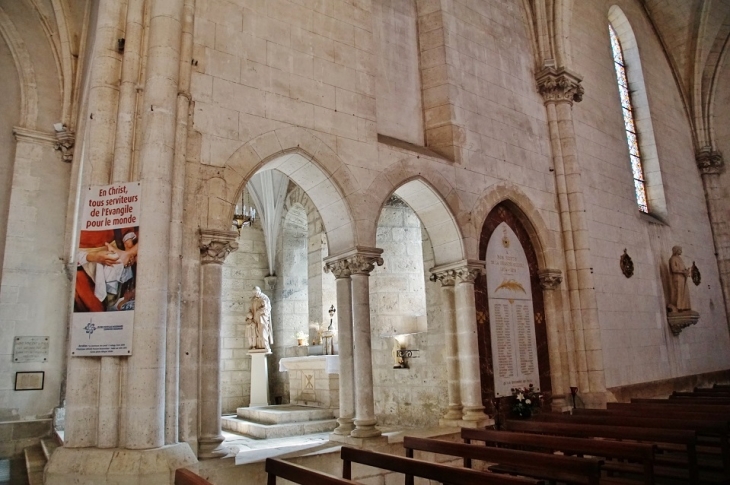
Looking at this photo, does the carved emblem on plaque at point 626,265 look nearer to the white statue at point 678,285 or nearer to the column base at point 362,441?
the white statue at point 678,285

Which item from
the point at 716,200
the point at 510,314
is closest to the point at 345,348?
the point at 510,314

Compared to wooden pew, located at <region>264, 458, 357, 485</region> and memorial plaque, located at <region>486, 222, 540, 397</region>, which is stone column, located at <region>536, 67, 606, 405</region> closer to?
memorial plaque, located at <region>486, 222, 540, 397</region>

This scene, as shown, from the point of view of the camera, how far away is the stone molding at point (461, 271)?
8.21 meters

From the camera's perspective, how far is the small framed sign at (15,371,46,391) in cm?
874

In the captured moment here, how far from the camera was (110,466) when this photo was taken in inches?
186

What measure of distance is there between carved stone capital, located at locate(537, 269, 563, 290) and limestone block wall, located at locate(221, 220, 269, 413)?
709 centimetres

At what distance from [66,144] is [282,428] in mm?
6128

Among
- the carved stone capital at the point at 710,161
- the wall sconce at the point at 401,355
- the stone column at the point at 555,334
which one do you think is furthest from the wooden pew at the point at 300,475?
the carved stone capital at the point at 710,161

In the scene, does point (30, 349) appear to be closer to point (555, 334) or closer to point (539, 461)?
point (539, 461)

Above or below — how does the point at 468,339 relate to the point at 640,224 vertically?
below

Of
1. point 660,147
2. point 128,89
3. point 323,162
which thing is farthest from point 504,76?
point 128,89

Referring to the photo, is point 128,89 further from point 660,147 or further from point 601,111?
point 660,147

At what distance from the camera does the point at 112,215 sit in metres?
5.32

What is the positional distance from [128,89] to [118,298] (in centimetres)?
215
